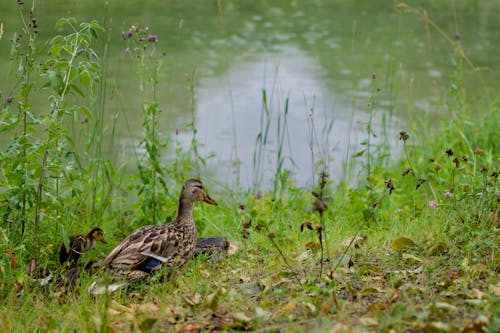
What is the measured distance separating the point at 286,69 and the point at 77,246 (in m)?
5.73

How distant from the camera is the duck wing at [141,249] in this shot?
4.29 m

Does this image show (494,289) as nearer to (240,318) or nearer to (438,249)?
(438,249)

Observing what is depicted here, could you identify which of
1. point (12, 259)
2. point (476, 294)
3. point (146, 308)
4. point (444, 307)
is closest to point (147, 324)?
point (146, 308)

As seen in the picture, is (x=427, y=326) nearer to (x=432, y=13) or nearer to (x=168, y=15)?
(x=168, y=15)

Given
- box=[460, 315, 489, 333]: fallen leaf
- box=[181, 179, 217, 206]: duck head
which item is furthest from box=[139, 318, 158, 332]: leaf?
box=[181, 179, 217, 206]: duck head

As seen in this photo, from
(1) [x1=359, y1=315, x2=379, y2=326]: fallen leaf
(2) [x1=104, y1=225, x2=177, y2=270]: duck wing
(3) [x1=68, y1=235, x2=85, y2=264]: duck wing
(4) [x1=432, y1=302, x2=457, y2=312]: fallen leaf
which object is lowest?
(3) [x1=68, y1=235, x2=85, y2=264]: duck wing

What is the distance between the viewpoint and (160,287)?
4.16 metres

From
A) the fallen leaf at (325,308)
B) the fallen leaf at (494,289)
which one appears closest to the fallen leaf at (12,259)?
the fallen leaf at (325,308)

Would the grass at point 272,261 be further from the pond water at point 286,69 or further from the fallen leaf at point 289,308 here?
the pond water at point 286,69

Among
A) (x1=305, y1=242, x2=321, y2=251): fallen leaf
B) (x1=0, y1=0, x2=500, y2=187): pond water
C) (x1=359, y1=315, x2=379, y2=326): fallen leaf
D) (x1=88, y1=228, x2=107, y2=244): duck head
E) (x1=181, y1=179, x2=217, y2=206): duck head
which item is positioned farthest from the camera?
(x1=0, y1=0, x2=500, y2=187): pond water

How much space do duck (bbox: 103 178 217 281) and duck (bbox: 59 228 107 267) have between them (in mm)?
218

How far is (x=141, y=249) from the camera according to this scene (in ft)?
14.3

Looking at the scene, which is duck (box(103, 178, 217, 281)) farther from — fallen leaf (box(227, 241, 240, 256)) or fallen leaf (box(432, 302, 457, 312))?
fallen leaf (box(432, 302, 457, 312))

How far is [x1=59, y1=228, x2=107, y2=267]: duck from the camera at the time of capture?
4516mm
